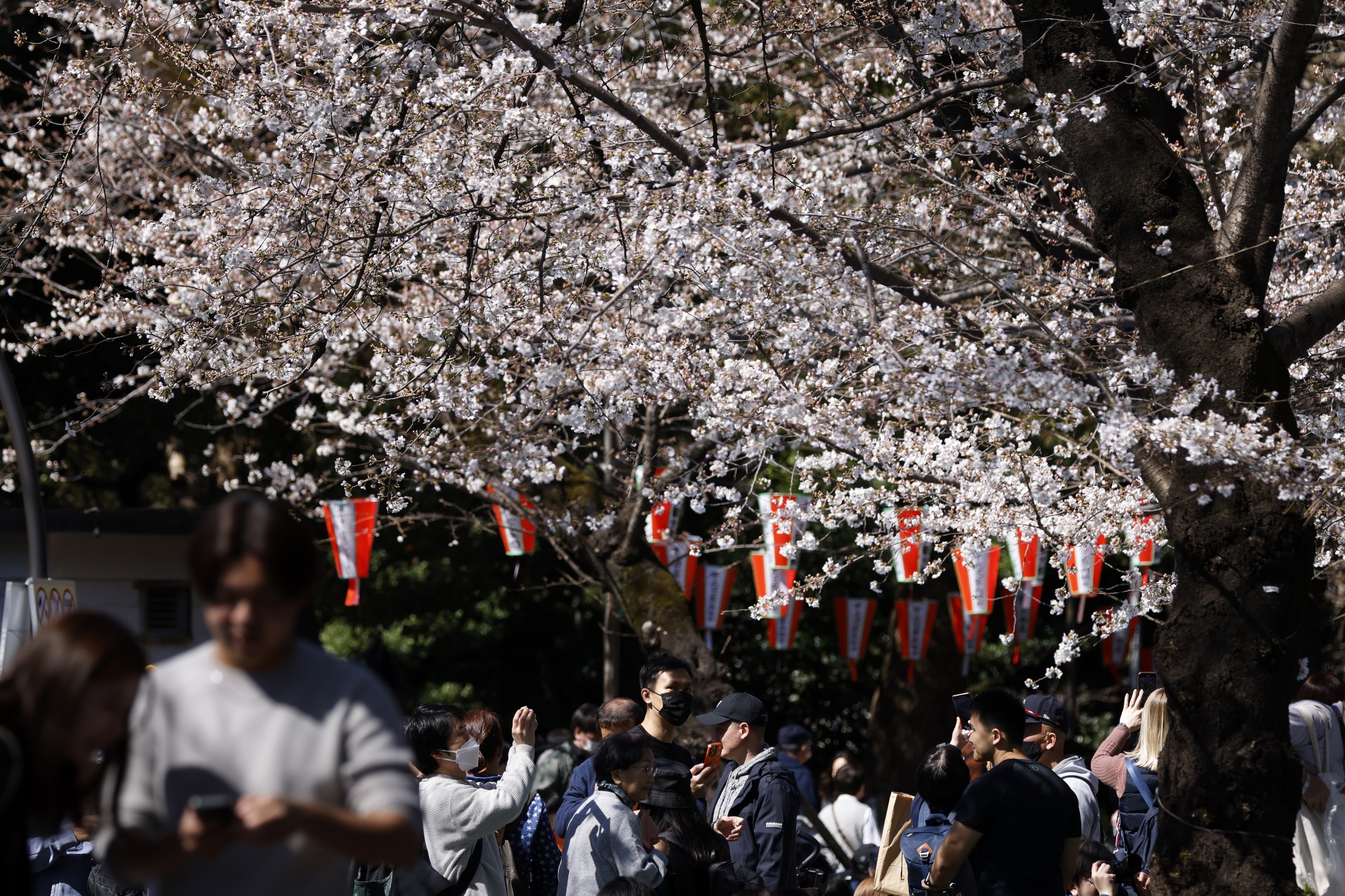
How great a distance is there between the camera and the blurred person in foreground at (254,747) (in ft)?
6.55

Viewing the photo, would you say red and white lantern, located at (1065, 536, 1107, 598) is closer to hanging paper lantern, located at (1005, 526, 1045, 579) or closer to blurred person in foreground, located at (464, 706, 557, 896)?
hanging paper lantern, located at (1005, 526, 1045, 579)

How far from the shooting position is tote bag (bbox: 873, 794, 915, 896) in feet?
15.9

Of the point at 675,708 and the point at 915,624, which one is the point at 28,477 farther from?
the point at 915,624

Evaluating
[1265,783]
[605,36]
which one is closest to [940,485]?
[1265,783]

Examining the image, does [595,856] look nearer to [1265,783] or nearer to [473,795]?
[473,795]

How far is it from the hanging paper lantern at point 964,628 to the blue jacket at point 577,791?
8.53 meters

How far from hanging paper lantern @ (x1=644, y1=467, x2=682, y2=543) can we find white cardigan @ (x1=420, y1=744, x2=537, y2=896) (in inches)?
183

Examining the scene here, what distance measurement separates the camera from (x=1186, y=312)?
194 inches

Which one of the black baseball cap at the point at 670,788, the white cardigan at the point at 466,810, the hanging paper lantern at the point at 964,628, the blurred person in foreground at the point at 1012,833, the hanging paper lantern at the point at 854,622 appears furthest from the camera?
the hanging paper lantern at the point at 854,622

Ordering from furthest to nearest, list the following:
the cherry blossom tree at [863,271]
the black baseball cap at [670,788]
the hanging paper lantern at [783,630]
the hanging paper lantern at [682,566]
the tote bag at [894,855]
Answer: the hanging paper lantern at [783,630] < the hanging paper lantern at [682,566] < the tote bag at [894,855] < the cherry blossom tree at [863,271] < the black baseball cap at [670,788]

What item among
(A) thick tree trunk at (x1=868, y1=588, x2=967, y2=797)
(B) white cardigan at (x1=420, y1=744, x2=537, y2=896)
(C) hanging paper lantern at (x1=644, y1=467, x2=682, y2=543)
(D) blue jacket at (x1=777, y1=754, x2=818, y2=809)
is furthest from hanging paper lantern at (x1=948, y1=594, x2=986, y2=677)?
(B) white cardigan at (x1=420, y1=744, x2=537, y2=896)

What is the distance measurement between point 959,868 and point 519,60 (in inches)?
156

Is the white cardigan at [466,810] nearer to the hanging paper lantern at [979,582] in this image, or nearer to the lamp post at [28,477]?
the lamp post at [28,477]

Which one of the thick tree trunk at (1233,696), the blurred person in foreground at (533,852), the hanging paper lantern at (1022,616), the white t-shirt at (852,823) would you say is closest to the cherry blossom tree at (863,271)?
the thick tree trunk at (1233,696)
